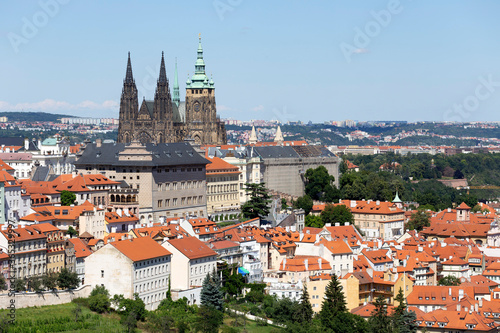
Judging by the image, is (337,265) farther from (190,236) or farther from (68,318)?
(68,318)

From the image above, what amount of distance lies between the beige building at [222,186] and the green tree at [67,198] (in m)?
20.4

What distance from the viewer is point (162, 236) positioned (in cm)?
8419

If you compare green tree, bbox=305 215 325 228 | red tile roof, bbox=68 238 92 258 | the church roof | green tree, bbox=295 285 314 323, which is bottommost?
green tree, bbox=295 285 314 323

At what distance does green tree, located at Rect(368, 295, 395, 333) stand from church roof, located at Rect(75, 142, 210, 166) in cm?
3592

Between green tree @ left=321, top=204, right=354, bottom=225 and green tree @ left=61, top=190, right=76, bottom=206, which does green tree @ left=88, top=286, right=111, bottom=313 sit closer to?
green tree @ left=61, top=190, right=76, bottom=206

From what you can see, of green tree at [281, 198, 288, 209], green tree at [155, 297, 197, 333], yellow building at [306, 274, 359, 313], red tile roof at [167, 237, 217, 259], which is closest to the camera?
green tree at [155, 297, 197, 333]

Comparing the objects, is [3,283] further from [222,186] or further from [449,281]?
[222,186]

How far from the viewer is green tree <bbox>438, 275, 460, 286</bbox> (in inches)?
3745

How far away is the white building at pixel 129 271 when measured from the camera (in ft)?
240

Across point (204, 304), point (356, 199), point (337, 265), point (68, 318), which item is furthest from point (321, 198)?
point (68, 318)

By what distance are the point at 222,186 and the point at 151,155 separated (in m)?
15.2

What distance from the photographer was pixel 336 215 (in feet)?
385

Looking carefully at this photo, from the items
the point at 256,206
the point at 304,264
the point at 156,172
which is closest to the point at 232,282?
the point at 304,264

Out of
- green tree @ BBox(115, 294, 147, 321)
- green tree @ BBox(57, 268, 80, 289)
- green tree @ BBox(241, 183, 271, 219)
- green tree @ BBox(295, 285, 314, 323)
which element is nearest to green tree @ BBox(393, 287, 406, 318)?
green tree @ BBox(295, 285, 314, 323)
